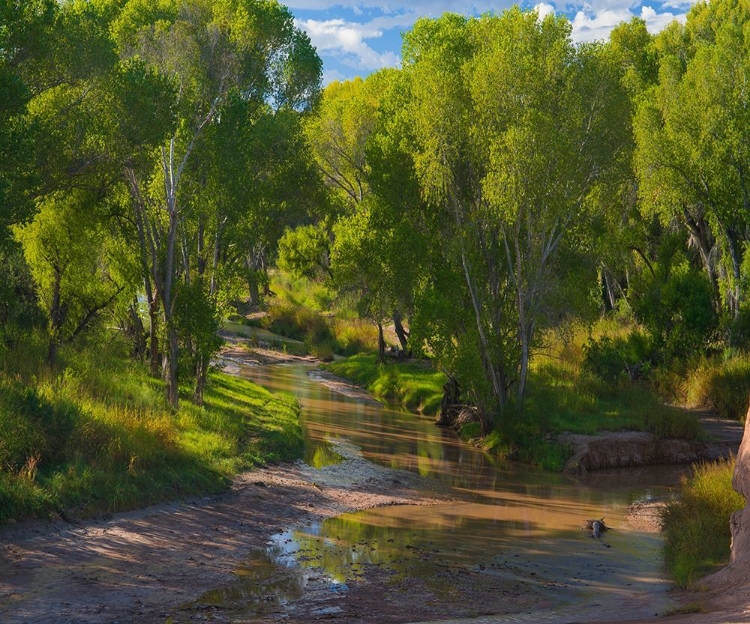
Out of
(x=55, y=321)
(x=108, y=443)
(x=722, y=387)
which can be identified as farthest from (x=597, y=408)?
(x=108, y=443)

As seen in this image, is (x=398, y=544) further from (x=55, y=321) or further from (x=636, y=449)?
(x=636, y=449)

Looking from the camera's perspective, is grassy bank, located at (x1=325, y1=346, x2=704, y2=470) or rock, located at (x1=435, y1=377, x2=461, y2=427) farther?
rock, located at (x1=435, y1=377, x2=461, y2=427)

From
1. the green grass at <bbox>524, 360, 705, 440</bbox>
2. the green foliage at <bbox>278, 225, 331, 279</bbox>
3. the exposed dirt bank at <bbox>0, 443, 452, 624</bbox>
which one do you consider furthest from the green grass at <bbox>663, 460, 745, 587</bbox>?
the green foliage at <bbox>278, 225, 331, 279</bbox>

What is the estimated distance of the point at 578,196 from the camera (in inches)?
1217

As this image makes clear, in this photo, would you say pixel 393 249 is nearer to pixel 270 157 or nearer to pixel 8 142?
pixel 270 157

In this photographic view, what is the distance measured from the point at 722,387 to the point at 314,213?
62.8 ft

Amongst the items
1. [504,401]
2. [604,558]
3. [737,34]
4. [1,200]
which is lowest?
[604,558]

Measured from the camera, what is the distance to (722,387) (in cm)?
3572

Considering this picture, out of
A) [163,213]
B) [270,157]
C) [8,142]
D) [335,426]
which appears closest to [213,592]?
[8,142]

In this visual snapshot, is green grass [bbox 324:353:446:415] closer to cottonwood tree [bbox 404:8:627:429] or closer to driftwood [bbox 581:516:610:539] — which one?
cottonwood tree [bbox 404:8:627:429]

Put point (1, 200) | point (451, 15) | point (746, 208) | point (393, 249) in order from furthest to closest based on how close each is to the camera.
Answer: point (451, 15)
point (746, 208)
point (393, 249)
point (1, 200)

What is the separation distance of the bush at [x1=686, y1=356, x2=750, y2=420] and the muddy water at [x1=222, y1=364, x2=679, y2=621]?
764 centimetres

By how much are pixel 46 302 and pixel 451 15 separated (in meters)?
25.1

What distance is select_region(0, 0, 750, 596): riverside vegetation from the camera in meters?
21.2
